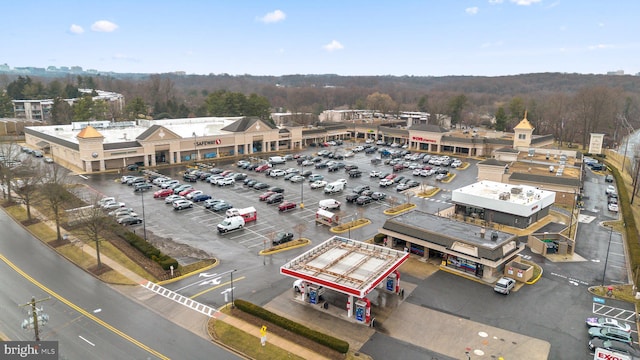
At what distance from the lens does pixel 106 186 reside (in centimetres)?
6250

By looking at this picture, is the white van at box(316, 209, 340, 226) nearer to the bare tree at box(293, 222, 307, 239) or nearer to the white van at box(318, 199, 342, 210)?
the bare tree at box(293, 222, 307, 239)

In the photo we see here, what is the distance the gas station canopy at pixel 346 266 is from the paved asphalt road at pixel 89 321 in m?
7.64

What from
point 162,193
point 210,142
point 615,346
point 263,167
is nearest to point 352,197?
point 263,167

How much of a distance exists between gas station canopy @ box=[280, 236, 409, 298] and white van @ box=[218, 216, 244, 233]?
1402 centimetres

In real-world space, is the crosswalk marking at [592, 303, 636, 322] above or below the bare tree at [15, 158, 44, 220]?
below

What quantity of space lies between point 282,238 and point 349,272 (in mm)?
13521

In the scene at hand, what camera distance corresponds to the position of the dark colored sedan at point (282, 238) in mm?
42406

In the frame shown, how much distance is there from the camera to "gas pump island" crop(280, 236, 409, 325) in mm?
28656

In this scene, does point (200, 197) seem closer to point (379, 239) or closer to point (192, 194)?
point (192, 194)

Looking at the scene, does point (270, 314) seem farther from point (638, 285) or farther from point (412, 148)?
point (412, 148)

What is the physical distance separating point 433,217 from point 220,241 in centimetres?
2167

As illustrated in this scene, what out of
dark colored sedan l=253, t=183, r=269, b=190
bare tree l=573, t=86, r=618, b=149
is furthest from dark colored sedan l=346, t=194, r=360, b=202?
bare tree l=573, t=86, r=618, b=149

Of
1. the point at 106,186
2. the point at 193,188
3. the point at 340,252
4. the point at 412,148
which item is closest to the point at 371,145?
the point at 412,148

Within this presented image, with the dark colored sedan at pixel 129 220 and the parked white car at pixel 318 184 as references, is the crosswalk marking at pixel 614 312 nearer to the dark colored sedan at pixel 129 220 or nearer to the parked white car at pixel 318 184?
the parked white car at pixel 318 184
